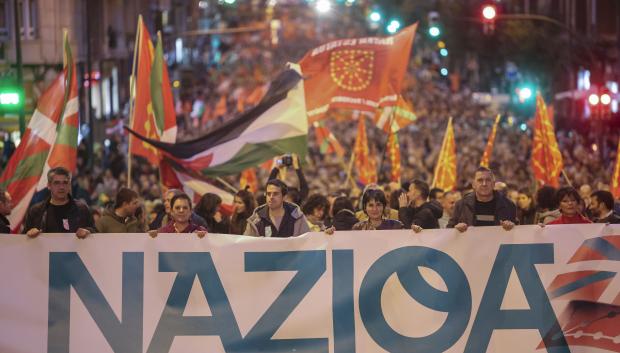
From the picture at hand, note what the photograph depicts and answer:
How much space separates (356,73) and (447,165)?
1753mm

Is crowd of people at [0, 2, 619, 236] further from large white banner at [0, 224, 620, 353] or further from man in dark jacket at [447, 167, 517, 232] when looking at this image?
large white banner at [0, 224, 620, 353]

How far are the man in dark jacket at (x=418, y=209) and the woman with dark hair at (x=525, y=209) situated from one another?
2.65 m

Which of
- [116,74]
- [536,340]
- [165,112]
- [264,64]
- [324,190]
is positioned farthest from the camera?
[264,64]

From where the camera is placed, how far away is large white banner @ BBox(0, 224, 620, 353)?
9328mm

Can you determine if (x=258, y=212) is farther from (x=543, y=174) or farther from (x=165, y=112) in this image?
(x=543, y=174)

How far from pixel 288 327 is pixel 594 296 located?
1947 mm

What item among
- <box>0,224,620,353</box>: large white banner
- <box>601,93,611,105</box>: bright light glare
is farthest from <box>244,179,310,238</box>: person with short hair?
<box>601,93,611,105</box>: bright light glare

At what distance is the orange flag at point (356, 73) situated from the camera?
1816 centimetres

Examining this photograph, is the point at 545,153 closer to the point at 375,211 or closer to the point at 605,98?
the point at 375,211

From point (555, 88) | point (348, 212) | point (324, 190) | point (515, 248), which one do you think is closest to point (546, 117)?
point (324, 190)

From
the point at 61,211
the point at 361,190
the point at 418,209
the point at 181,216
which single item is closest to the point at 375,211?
the point at 181,216

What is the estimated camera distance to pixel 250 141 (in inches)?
586

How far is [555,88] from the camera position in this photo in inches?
2207

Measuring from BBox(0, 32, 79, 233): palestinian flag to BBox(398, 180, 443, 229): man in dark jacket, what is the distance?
3052 mm
